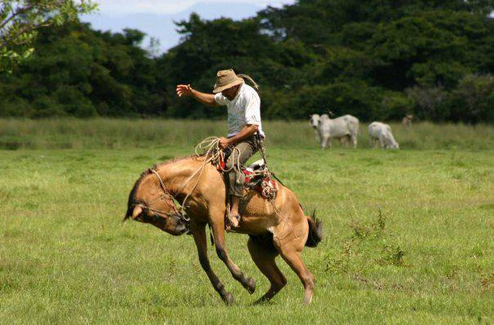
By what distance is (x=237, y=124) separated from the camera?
30.7 feet

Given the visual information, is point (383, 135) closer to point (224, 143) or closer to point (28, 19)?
point (28, 19)

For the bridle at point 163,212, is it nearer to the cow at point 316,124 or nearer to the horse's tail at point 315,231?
the horse's tail at point 315,231

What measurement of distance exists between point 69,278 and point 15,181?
10719 millimetres

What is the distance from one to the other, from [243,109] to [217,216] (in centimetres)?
117

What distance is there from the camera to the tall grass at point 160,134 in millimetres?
35156

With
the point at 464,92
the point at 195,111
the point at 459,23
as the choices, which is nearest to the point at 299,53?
the point at 195,111

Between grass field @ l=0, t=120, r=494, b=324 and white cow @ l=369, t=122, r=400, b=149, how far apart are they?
932cm

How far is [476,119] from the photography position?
46688 millimetres

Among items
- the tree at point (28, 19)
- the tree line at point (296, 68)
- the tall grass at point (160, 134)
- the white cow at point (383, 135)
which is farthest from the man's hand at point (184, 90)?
the tree line at point (296, 68)

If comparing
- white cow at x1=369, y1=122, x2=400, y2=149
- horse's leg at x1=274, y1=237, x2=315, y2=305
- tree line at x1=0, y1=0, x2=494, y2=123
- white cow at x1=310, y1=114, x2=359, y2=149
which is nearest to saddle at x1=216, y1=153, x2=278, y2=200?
horse's leg at x1=274, y1=237, x2=315, y2=305

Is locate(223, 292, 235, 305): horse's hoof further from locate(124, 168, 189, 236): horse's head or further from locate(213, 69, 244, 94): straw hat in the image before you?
locate(213, 69, 244, 94): straw hat

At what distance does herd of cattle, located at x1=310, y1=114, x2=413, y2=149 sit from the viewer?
35969 mm

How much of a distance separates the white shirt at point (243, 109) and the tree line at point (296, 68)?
119 ft

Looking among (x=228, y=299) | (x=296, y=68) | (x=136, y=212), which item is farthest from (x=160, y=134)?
(x=136, y=212)
